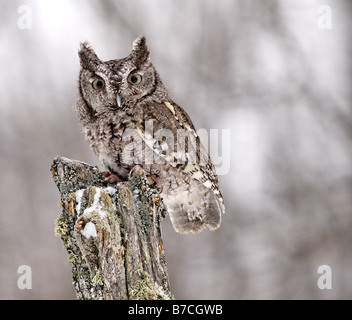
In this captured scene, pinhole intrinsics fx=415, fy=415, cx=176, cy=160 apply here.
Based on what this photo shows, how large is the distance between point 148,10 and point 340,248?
352 cm

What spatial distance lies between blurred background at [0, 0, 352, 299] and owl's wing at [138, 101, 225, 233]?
1.29m

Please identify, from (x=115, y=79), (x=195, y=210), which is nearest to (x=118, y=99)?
(x=115, y=79)

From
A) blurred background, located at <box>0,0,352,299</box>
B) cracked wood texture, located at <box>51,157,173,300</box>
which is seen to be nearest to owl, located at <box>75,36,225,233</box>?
cracked wood texture, located at <box>51,157,173,300</box>

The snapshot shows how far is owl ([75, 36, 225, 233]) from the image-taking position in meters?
2.79

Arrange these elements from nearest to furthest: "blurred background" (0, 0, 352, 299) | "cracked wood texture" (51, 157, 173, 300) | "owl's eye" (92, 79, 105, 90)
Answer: "cracked wood texture" (51, 157, 173, 300)
"owl's eye" (92, 79, 105, 90)
"blurred background" (0, 0, 352, 299)

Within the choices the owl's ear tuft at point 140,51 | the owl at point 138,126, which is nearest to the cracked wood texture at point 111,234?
the owl at point 138,126

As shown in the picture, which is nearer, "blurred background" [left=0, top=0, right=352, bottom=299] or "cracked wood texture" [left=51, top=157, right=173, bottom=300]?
"cracked wood texture" [left=51, top=157, right=173, bottom=300]

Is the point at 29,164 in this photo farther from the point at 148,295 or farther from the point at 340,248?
the point at 340,248

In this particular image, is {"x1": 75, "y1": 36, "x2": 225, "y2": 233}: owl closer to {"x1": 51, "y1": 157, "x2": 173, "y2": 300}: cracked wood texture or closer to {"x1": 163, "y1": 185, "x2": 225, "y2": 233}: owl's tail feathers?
{"x1": 163, "y1": 185, "x2": 225, "y2": 233}: owl's tail feathers

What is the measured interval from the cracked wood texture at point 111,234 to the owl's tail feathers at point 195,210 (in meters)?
0.96

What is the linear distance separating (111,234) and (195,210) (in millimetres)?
1410

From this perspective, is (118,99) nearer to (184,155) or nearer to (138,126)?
(138,126)

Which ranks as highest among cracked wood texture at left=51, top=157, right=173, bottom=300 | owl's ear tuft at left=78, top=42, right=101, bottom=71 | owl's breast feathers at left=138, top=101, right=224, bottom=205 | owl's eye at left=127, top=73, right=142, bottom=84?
owl's ear tuft at left=78, top=42, right=101, bottom=71

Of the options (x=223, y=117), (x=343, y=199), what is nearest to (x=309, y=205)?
(x=343, y=199)
